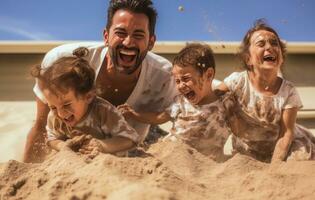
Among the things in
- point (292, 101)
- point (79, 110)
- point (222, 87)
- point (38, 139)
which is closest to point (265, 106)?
point (292, 101)

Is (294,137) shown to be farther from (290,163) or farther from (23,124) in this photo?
(23,124)

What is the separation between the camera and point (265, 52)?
2.93m

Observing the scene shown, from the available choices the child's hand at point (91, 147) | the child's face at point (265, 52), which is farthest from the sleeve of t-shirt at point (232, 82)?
the child's hand at point (91, 147)

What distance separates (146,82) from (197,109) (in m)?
0.42

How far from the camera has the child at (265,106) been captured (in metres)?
2.91

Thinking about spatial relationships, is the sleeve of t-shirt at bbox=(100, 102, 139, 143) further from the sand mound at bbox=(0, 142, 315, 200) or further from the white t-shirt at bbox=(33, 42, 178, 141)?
the sand mound at bbox=(0, 142, 315, 200)

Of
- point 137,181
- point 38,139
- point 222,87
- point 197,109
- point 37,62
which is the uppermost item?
point 137,181

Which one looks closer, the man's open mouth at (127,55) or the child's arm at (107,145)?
the child's arm at (107,145)

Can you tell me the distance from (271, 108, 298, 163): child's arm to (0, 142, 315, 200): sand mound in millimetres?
930

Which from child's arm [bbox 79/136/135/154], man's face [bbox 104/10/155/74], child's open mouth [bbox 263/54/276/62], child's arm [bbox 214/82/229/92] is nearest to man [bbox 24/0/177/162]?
man's face [bbox 104/10/155/74]

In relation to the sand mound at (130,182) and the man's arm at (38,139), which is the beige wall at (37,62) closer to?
the man's arm at (38,139)

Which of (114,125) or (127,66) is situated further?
(127,66)

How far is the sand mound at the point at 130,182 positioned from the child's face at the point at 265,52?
117 cm

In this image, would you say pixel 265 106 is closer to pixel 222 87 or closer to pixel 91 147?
pixel 222 87
